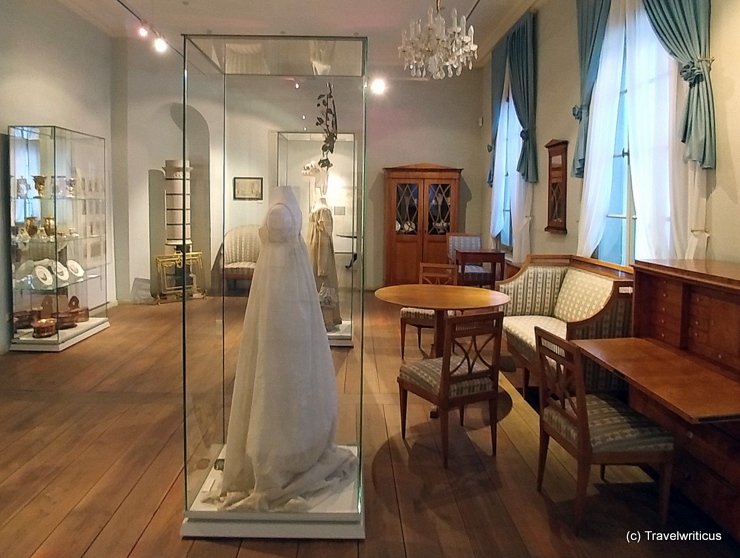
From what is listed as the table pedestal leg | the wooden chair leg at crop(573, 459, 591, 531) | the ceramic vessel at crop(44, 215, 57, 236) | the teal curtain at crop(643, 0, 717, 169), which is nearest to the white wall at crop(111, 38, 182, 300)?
the ceramic vessel at crop(44, 215, 57, 236)

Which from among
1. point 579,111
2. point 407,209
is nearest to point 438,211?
point 407,209

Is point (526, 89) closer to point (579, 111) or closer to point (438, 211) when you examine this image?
point (579, 111)

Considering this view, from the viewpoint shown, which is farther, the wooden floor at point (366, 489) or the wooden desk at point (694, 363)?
the wooden floor at point (366, 489)

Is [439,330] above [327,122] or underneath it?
underneath

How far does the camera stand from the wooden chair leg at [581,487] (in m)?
2.53

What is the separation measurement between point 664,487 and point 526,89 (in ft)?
16.1

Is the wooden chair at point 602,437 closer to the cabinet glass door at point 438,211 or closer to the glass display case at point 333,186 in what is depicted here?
the glass display case at point 333,186

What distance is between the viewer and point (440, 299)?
13.5 feet

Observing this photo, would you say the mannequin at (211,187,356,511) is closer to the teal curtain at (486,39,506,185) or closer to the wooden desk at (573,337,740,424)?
the wooden desk at (573,337,740,424)

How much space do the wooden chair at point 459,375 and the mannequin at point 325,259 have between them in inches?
22.9

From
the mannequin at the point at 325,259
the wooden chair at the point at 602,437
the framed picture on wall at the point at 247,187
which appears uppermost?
the framed picture on wall at the point at 247,187

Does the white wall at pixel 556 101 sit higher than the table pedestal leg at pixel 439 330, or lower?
higher

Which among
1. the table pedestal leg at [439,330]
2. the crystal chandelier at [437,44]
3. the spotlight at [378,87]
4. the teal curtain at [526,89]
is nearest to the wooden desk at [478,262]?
the teal curtain at [526,89]

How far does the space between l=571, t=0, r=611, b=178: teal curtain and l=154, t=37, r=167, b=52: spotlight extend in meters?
4.90
